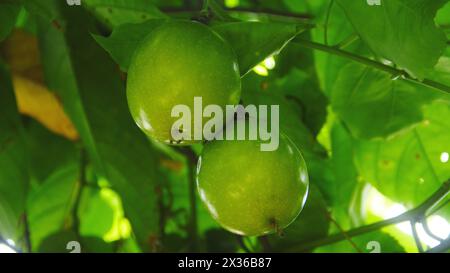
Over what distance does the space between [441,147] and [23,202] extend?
Answer: 2.64 feet

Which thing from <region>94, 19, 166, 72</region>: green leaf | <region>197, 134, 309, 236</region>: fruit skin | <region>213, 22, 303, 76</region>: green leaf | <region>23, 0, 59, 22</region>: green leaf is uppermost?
<region>23, 0, 59, 22</region>: green leaf

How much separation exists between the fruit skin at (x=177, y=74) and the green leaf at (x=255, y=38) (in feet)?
0.14

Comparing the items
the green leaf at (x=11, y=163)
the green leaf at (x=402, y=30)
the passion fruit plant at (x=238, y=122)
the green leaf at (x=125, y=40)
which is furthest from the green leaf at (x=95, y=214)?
the green leaf at (x=402, y=30)

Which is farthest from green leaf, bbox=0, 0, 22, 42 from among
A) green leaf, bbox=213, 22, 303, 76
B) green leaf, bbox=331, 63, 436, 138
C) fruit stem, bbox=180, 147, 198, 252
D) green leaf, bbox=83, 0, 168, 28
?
green leaf, bbox=331, 63, 436, 138

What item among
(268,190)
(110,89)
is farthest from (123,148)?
(268,190)

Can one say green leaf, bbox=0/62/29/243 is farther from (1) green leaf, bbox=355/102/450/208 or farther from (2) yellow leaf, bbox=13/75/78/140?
(1) green leaf, bbox=355/102/450/208

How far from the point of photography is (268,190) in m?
0.74

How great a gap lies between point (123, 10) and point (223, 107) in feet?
1.16

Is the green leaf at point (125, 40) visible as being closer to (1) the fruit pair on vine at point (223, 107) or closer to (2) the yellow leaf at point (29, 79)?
(1) the fruit pair on vine at point (223, 107)

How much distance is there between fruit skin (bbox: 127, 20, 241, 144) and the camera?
2.36ft

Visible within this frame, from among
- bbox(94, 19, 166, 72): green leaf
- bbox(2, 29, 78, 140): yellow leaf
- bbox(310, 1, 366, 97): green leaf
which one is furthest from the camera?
bbox(2, 29, 78, 140): yellow leaf
